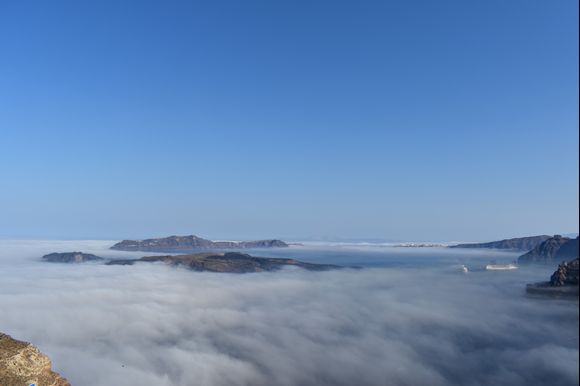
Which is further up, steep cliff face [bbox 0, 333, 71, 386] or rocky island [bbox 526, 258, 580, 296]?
rocky island [bbox 526, 258, 580, 296]

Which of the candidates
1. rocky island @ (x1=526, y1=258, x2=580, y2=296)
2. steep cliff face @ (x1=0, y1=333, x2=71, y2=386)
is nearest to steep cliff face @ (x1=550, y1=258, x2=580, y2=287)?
rocky island @ (x1=526, y1=258, x2=580, y2=296)

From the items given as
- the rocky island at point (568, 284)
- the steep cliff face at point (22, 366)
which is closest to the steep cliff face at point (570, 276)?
the rocky island at point (568, 284)

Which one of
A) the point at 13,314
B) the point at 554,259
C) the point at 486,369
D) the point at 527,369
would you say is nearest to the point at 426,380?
the point at 486,369

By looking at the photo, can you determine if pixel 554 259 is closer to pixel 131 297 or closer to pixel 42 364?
pixel 131 297

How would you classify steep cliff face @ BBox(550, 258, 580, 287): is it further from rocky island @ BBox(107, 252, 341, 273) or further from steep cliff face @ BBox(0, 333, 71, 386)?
rocky island @ BBox(107, 252, 341, 273)

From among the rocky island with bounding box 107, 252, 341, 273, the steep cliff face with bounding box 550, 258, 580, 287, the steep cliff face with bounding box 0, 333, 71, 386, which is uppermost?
the steep cliff face with bounding box 550, 258, 580, 287

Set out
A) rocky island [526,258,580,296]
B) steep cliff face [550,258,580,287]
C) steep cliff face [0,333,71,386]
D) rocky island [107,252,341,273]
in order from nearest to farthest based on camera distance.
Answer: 1. rocky island [526,258,580,296]
2. steep cliff face [550,258,580,287]
3. steep cliff face [0,333,71,386]
4. rocky island [107,252,341,273]

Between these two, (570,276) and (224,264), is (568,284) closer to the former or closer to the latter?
(570,276)

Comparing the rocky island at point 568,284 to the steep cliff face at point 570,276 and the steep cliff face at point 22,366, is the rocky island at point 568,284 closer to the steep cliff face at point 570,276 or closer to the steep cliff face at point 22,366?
the steep cliff face at point 570,276
